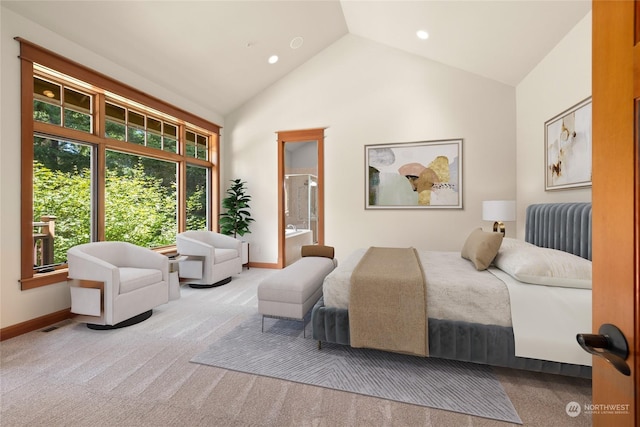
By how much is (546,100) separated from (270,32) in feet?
12.1

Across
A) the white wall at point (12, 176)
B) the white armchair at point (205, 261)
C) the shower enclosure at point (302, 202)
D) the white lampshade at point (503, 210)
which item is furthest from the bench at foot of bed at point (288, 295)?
the shower enclosure at point (302, 202)

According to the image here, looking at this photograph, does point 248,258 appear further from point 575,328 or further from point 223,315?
point 575,328

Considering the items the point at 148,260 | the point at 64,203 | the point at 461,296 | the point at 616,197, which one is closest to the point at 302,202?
the point at 148,260

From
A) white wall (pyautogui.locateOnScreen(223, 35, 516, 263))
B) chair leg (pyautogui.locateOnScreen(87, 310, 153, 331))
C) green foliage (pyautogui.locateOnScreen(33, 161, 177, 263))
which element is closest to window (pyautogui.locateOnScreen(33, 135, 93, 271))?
green foliage (pyautogui.locateOnScreen(33, 161, 177, 263))

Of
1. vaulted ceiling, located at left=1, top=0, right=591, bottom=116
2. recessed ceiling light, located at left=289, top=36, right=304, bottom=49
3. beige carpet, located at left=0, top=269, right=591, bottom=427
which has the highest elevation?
recessed ceiling light, located at left=289, top=36, right=304, bottom=49

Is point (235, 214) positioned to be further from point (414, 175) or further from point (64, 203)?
point (414, 175)

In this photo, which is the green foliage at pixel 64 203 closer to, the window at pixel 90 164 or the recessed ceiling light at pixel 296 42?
the window at pixel 90 164

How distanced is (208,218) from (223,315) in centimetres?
287

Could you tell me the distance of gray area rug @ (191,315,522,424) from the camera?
177 centimetres

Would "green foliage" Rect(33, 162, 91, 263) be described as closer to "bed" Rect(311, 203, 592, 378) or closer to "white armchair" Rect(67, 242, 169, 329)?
"white armchair" Rect(67, 242, 169, 329)

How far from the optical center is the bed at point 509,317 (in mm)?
1819

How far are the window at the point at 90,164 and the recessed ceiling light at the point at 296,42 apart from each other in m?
2.05

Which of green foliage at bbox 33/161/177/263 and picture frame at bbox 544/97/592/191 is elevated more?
picture frame at bbox 544/97/592/191

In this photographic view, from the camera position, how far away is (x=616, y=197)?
566 millimetres
